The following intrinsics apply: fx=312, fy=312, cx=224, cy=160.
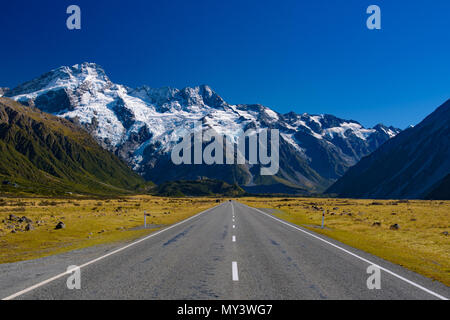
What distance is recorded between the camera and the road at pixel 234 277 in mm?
8289

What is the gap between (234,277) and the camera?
1003cm

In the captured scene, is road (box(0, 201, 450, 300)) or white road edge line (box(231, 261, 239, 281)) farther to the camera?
white road edge line (box(231, 261, 239, 281))

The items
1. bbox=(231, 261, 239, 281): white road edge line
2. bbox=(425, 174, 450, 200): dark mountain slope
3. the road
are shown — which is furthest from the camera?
bbox=(425, 174, 450, 200): dark mountain slope

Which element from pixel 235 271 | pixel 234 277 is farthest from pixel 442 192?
pixel 234 277

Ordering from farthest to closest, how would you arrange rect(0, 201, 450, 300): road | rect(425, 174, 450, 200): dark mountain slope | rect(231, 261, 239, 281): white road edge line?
rect(425, 174, 450, 200): dark mountain slope, rect(231, 261, 239, 281): white road edge line, rect(0, 201, 450, 300): road

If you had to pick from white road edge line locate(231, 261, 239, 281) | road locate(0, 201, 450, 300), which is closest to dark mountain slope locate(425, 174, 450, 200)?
road locate(0, 201, 450, 300)

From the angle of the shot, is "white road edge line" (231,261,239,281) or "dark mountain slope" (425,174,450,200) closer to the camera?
"white road edge line" (231,261,239,281)

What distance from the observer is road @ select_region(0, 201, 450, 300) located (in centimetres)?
829

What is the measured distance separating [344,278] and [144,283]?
6.33 m

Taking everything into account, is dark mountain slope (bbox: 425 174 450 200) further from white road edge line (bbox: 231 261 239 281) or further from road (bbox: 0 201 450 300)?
white road edge line (bbox: 231 261 239 281)

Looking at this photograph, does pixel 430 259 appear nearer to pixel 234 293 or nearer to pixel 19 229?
A: pixel 234 293

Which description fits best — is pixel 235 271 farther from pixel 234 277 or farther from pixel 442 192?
pixel 442 192

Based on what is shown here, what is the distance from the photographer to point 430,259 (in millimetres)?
15156

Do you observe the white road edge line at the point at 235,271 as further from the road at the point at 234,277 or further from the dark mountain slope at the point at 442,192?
the dark mountain slope at the point at 442,192
